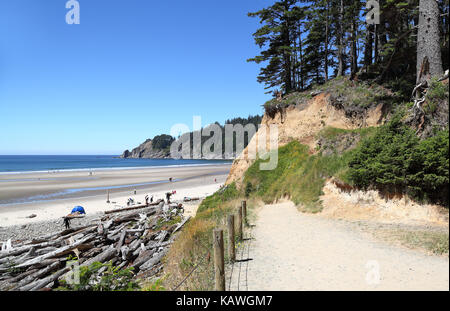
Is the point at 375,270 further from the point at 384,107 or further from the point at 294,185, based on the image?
the point at 384,107

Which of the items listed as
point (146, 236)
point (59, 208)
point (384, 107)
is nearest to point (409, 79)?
point (384, 107)

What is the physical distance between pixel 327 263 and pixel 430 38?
925 cm

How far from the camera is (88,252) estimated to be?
11.0m

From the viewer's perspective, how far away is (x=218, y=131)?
167250 mm

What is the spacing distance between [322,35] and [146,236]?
88.4 ft

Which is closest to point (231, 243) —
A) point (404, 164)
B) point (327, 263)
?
point (327, 263)

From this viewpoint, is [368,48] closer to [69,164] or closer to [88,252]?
[88,252]

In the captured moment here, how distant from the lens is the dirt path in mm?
3523

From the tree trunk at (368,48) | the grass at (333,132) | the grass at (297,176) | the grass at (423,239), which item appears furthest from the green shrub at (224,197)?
the tree trunk at (368,48)

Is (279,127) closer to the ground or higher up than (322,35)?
closer to the ground

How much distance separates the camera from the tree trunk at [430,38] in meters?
8.29

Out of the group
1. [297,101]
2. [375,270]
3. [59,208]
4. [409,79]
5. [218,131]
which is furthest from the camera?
[218,131]

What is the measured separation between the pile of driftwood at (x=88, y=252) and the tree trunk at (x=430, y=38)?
42.2 ft

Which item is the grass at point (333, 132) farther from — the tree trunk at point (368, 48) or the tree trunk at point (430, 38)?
the tree trunk at point (368, 48)
